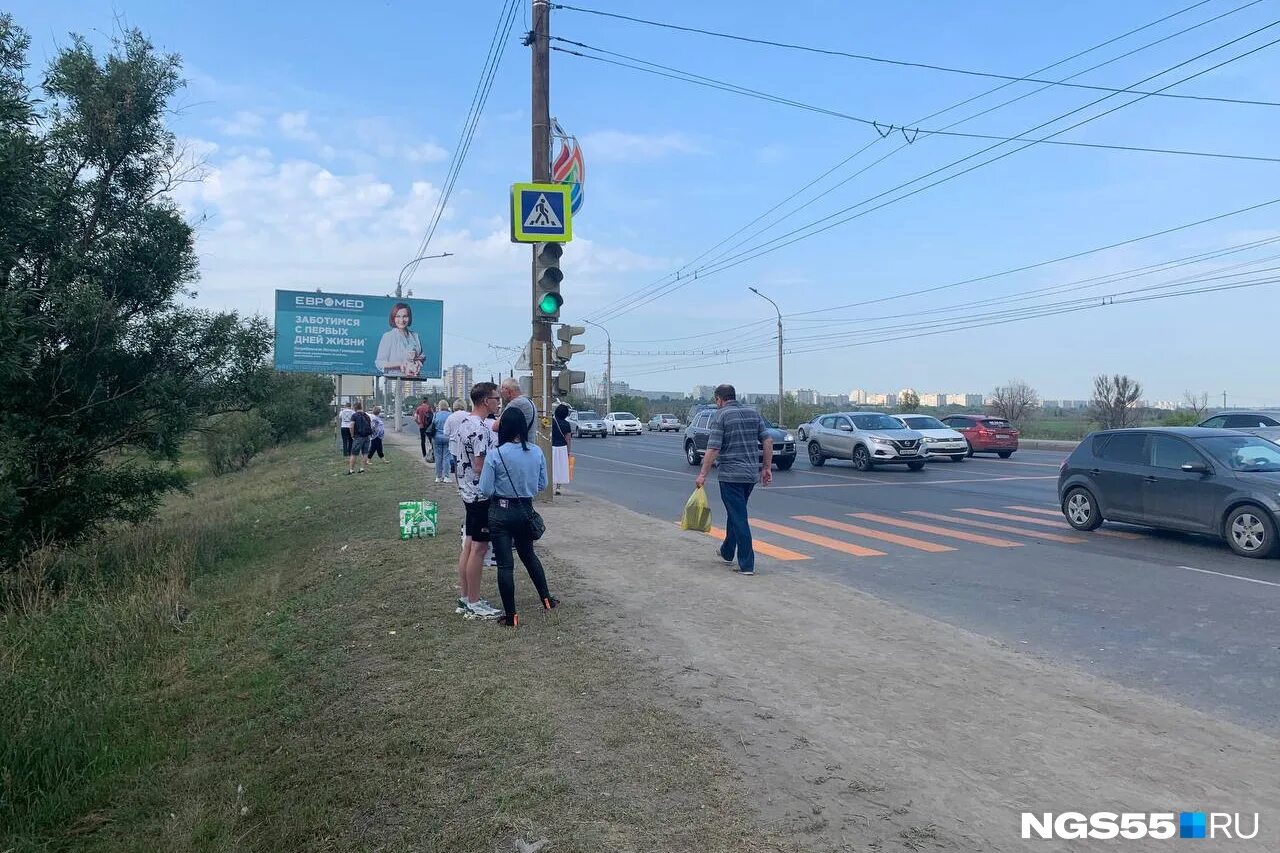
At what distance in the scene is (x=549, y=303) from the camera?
12.2 meters

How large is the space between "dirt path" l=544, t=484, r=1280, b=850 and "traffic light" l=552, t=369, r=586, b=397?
6.07 metres

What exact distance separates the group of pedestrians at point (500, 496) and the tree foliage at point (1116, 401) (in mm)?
44414

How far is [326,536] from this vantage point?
13.2m

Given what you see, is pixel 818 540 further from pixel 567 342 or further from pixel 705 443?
pixel 705 443

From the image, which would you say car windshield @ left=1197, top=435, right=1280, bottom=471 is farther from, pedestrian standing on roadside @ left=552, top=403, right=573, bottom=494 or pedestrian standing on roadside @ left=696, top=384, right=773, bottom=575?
pedestrian standing on roadside @ left=552, top=403, right=573, bottom=494

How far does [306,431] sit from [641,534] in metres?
49.6

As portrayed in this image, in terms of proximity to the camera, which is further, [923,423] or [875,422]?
[923,423]

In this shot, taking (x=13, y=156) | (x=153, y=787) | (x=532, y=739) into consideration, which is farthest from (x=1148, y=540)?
(x=13, y=156)

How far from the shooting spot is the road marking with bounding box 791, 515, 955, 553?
36.1 ft

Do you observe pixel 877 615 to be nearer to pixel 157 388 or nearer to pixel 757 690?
pixel 757 690

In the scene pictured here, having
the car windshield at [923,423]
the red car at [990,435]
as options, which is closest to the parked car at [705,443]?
the car windshield at [923,423]

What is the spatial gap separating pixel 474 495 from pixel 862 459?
18659 millimetres

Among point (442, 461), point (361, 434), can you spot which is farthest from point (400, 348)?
point (442, 461)

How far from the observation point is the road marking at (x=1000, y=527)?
1164 cm
